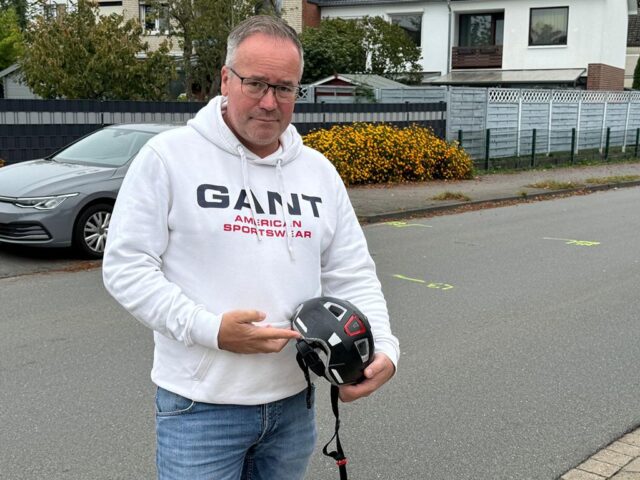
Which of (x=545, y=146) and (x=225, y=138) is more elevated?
(x=225, y=138)

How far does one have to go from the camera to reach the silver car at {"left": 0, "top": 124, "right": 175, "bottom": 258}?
864 centimetres

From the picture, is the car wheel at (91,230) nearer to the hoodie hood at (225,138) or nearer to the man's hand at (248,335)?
the hoodie hood at (225,138)

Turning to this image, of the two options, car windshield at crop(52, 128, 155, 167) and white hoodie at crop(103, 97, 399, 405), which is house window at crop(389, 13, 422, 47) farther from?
white hoodie at crop(103, 97, 399, 405)

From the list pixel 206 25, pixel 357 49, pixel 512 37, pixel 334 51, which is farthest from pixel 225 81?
pixel 512 37

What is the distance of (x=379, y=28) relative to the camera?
105 ft

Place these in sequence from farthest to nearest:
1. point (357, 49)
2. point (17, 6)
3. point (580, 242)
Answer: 1. point (17, 6)
2. point (357, 49)
3. point (580, 242)

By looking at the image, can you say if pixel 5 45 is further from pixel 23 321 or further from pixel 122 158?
pixel 23 321

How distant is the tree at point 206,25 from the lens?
22.0 m

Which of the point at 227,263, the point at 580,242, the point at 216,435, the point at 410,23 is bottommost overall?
the point at 580,242

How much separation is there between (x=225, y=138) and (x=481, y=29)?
3851 cm

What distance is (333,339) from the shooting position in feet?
6.53

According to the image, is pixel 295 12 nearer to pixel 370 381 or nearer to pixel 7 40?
pixel 7 40

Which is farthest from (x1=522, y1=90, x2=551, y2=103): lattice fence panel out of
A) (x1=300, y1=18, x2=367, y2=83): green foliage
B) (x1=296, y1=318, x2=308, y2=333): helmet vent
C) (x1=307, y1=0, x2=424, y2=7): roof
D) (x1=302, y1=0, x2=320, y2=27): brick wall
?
(x1=296, y1=318, x2=308, y2=333): helmet vent

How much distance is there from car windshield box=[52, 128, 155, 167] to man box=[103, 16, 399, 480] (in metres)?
7.64
